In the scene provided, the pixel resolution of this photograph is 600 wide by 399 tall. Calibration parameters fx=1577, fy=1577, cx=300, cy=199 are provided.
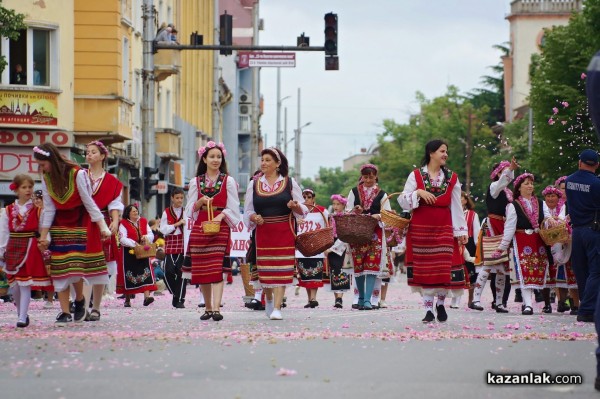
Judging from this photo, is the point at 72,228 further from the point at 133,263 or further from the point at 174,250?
the point at 133,263

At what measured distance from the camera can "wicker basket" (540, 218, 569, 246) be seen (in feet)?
63.3

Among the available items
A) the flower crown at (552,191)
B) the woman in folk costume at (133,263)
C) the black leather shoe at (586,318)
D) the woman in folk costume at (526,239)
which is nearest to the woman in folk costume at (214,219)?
the black leather shoe at (586,318)

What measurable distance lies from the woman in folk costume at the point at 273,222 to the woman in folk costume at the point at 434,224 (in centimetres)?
132

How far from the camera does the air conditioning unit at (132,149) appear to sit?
48406 mm

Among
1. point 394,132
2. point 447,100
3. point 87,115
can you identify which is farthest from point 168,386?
point 394,132

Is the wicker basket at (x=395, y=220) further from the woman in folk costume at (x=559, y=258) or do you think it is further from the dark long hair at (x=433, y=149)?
the woman in folk costume at (x=559, y=258)

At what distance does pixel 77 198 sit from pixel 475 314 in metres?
6.00

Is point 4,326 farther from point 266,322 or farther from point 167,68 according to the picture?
point 167,68

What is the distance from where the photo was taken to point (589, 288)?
17.0 m

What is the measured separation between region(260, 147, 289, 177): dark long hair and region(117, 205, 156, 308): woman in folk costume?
644cm

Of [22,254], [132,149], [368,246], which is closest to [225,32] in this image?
[368,246]

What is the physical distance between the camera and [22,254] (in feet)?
54.3

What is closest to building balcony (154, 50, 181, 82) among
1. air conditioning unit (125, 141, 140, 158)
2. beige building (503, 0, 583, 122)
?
air conditioning unit (125, 141, 140, 158)

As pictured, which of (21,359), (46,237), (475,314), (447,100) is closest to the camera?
(21,359)
